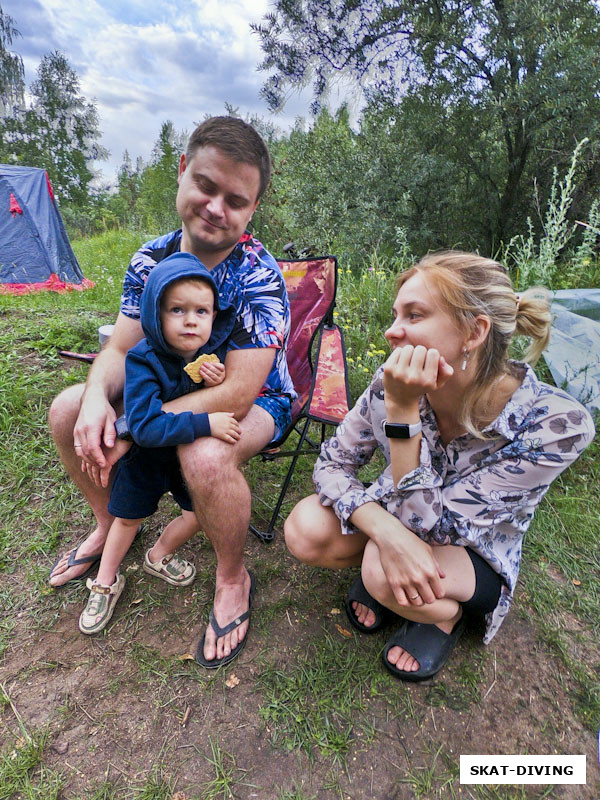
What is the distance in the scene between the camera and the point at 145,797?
1.18m

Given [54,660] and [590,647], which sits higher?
[590,647]

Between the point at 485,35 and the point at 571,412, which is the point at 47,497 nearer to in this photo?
the point at 571,412

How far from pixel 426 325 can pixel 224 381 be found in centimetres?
73

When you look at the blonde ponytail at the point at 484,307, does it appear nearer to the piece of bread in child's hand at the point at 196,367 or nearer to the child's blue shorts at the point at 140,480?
the piece of bread in child's hand at the point at 196,367

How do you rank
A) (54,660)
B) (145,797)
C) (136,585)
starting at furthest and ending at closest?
1. (136,585)
2. (54,660)
3. (145,797)

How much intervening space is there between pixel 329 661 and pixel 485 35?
206 inches

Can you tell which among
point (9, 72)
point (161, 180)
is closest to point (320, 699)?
point (161, 180)

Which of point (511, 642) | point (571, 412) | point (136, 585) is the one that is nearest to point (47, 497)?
point (136, 585)

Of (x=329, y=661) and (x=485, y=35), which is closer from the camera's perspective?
(x=329, y=661)

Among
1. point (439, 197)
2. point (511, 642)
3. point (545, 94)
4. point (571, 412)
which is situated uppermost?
point (545, 94)

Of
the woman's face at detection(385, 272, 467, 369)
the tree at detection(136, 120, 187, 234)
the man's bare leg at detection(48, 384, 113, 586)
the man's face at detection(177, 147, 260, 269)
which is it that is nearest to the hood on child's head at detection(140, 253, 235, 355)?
the man's face at detection(177, 147, 260, 269)

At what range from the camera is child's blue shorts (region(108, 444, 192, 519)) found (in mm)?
1575

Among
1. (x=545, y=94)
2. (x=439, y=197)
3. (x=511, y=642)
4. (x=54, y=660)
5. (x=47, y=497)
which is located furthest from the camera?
(x=439, y=197)

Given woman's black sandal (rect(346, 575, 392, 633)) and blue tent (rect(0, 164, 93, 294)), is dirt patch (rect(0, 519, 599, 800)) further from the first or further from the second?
blue tent (rect(0, 164, 93, 294))
